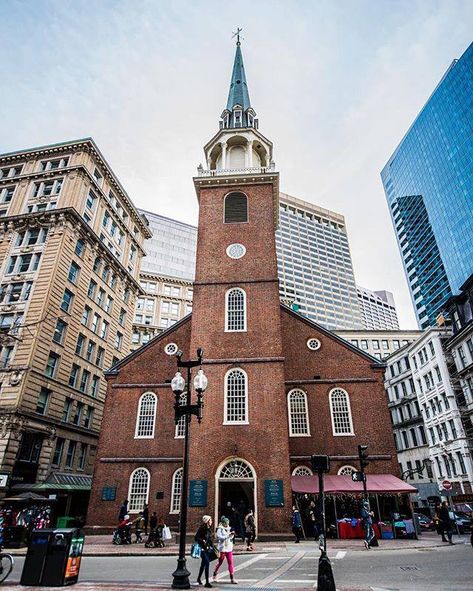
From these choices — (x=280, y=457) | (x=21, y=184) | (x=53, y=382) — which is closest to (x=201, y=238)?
(x=280, y=457)

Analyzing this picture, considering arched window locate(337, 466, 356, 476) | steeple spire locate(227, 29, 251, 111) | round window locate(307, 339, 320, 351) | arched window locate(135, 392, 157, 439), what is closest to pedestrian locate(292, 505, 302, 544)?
arched window locate(337, 466, 356, 476)

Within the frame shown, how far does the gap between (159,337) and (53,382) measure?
1103 centimetres

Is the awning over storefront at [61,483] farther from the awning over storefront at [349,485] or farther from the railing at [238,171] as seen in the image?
the railing at [238,171]

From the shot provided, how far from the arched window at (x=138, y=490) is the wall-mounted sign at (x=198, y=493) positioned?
4553 millimetres

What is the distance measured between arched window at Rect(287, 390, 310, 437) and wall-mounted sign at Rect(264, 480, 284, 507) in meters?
4.77

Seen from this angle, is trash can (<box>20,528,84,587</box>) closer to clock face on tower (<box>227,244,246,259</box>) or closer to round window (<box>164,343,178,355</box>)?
round window (<box>164,343,178,355</box>)

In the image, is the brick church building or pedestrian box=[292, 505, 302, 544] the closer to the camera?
pedestrian box=[292, 505, 302, 544]

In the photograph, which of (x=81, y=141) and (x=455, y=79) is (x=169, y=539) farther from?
(x=455, y=79)

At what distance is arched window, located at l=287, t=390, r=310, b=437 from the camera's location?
24.2m

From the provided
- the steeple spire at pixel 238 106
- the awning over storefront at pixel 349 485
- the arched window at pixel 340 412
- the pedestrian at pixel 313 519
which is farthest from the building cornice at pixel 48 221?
the pedestrian at pixel 313 519

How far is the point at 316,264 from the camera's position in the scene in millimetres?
147500

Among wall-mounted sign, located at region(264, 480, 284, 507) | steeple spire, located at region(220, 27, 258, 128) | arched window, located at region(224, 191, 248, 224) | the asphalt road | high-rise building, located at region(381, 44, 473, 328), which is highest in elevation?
high-rise building, located at region(381, 44, 473, 328)

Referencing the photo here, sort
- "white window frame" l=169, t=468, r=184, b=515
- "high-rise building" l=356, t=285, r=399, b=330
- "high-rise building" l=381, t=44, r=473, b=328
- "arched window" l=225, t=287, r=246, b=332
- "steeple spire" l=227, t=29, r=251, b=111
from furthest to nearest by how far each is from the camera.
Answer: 1. "high-rise building" l=356, t=285, r=399, b=330
2. "high-rise building" l=381, t=44, r=473, b=328
3. "steeple spire" l=227, t=29, r=251, b=111
4. "arched window" l=225, t=287, r=246, b=332
5. "white window frame" l=169, t=468, r=184, b=515

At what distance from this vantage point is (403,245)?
385ft
